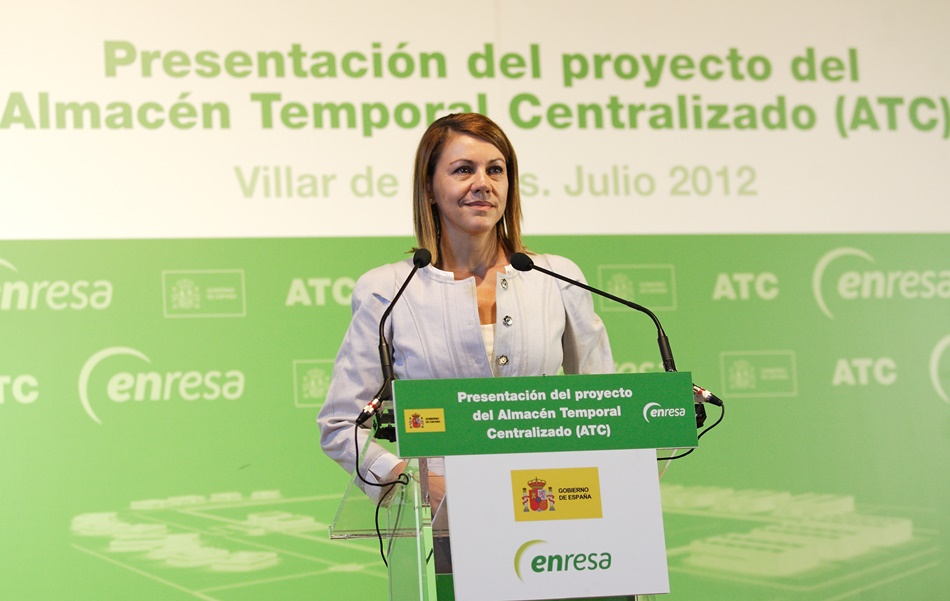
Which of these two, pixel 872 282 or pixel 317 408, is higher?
pixel 872 282

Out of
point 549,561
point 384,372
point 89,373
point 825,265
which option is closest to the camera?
point 549,561

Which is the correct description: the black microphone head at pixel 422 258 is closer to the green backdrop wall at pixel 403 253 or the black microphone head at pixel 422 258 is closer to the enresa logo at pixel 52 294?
the green backdrop wall at pixel 403 253

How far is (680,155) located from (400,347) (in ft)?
6.70

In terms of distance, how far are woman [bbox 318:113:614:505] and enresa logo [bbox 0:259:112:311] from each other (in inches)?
56.9

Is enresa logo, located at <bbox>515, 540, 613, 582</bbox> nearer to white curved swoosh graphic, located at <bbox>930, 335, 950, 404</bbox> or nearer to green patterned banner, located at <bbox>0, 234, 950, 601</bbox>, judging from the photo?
green patterned banner, located at <bbox>0, 234, 950, 601</bbox>

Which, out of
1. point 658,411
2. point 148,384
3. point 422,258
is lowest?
point 658,411

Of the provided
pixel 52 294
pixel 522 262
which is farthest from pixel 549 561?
pixel 52 294

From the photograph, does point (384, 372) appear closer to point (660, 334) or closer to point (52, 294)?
point (660, 334)

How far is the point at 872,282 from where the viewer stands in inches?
174

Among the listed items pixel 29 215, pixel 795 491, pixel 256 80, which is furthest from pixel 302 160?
pixel 795 491

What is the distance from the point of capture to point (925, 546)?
14.1 ft

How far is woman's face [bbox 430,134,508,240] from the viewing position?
107 inches

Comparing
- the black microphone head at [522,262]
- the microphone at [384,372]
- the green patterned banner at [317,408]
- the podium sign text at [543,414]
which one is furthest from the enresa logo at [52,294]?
the podium sign text at [543,414]

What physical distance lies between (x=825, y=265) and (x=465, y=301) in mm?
2148
